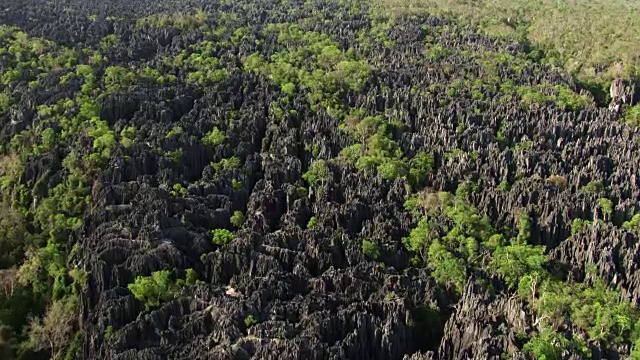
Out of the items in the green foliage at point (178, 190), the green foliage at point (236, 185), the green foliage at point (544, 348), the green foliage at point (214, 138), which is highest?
the green foliage at point (544, 348)

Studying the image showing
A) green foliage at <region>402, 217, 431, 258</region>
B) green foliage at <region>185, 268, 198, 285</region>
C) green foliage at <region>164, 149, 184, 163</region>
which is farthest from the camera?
green foliage at <region>164, 149, 184, 163</region>

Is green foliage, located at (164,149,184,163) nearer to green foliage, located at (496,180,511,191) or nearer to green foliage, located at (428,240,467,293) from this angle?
green foliage, located at (428,240,467,293)

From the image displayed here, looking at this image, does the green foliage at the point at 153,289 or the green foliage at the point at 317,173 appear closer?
the green foliage at the point at 153,289

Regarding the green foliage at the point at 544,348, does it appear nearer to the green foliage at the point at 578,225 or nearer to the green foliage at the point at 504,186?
the green foliage at the point at 578,225

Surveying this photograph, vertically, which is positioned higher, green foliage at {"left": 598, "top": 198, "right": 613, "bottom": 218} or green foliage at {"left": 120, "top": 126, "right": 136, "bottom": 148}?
green foliage at {"left": 598, "top": 198, "right": 613, "bottom": 218}

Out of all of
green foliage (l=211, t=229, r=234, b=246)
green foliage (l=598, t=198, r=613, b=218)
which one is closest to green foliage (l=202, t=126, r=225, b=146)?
green foliage (l=211, t=229, r=234, b=246)

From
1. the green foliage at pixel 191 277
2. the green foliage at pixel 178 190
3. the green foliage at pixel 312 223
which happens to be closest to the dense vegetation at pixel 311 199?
the green foliage at pixel 191 277
